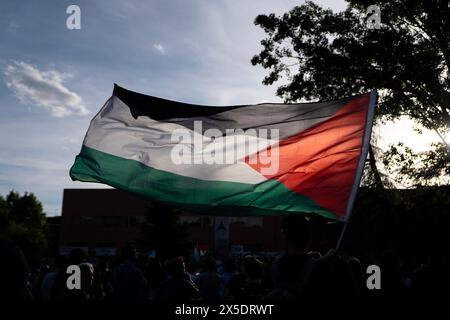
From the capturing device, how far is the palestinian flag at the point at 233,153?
6.00 m

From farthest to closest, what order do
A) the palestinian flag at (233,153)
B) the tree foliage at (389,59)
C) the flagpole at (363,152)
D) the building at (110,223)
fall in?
the building at (110,223) < the tree foliage at (389,59) < the palestinian flag at (233,153) < the flagpole at (363,152)

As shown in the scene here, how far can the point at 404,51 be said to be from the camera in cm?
1581

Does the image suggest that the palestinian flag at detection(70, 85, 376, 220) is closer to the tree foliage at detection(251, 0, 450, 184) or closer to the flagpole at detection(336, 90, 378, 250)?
the flagpole at detection(336, 90, 378, 250)

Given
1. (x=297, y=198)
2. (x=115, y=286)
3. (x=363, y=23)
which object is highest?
(x=363, y=23)

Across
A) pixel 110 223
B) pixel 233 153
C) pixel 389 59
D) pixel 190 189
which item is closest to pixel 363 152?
pixel 233 153

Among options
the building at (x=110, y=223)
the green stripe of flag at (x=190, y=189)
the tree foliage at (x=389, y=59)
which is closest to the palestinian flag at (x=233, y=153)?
the green stripe of flag at (x=190, y=189)

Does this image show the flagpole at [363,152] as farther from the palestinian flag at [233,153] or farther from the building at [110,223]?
the building at [110,223]

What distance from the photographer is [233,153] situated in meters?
6.77

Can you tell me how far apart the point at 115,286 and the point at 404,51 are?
11.9 metres

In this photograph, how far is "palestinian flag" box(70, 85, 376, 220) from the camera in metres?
6.00

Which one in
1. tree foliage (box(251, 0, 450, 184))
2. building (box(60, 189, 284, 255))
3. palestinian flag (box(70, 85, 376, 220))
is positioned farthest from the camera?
building (box(60, 189, 284, 255))

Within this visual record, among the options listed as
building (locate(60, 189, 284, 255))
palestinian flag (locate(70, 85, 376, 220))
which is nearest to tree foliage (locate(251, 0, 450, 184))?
palestinian flag (locate(70, 85, 376, 220))
